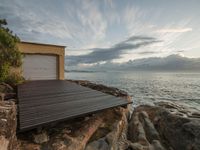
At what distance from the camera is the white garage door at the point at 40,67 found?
36.0ft

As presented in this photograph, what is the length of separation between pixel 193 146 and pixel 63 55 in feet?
37.9

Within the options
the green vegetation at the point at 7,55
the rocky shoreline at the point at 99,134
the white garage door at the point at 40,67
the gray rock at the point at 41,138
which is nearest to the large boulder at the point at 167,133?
the rocky shoreline at the point at 99,134

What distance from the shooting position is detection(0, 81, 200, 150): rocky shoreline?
8.03 feet

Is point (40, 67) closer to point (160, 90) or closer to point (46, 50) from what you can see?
point (46, 50)

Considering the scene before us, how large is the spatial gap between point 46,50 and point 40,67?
5.31 ft

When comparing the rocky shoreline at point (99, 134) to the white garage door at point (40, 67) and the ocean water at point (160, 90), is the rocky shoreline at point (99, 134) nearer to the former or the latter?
the white garage door at point (40, 67)

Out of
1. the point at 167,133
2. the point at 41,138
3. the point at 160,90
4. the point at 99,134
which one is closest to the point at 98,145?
the point at 99,134

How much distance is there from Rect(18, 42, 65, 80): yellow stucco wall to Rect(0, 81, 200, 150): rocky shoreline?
495 centimetres

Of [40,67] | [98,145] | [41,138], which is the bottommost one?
[98,145]

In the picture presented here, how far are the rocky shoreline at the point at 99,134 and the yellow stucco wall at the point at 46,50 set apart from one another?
16.3 feet

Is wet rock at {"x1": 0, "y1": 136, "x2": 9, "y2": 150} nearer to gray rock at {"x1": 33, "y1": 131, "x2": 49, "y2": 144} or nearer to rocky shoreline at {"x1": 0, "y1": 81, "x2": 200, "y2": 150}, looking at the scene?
rocky shoreline at {"x1": 0, "y1": 81, "x2": 200, "y2": 150}

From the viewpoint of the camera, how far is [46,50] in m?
11.8

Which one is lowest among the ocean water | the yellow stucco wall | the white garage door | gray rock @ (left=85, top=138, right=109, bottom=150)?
the ocean water

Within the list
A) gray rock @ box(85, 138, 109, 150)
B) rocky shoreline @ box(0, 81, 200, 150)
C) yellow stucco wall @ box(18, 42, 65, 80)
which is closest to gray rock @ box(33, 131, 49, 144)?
rocky shoreline @ box(0, 81, 200, 150)
